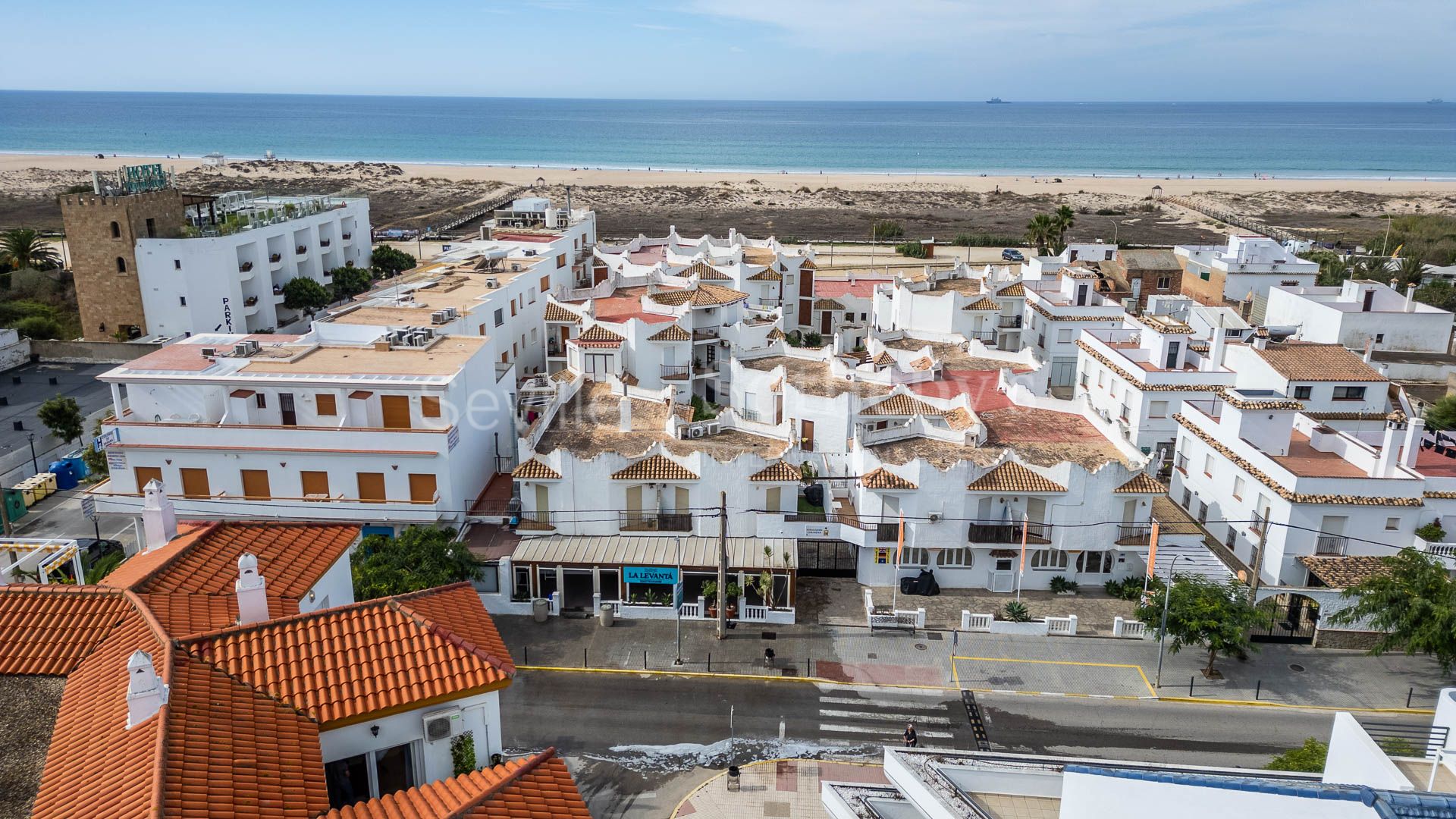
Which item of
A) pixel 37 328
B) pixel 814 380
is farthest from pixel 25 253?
pixel 814 380

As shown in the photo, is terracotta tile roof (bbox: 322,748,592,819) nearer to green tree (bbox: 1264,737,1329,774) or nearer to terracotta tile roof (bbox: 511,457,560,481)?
green tree (bbox: 1264,737,1329,774)

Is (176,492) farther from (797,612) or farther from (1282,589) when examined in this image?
(1282,589)

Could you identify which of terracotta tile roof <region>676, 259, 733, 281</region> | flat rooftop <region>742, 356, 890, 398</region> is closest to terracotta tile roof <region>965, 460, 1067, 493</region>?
flat rooftop <region>742, 356, 890, 398</region>

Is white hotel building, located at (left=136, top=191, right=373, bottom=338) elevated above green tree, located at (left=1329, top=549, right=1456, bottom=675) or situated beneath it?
elevated above

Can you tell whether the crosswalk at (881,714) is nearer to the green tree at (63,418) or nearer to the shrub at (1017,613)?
the shrub at (1017,613)

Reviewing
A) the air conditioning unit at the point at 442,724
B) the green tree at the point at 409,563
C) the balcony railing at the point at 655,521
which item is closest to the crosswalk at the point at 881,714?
the balcony railing at the point at 655,521

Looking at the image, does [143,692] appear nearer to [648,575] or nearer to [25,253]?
[648,575]
